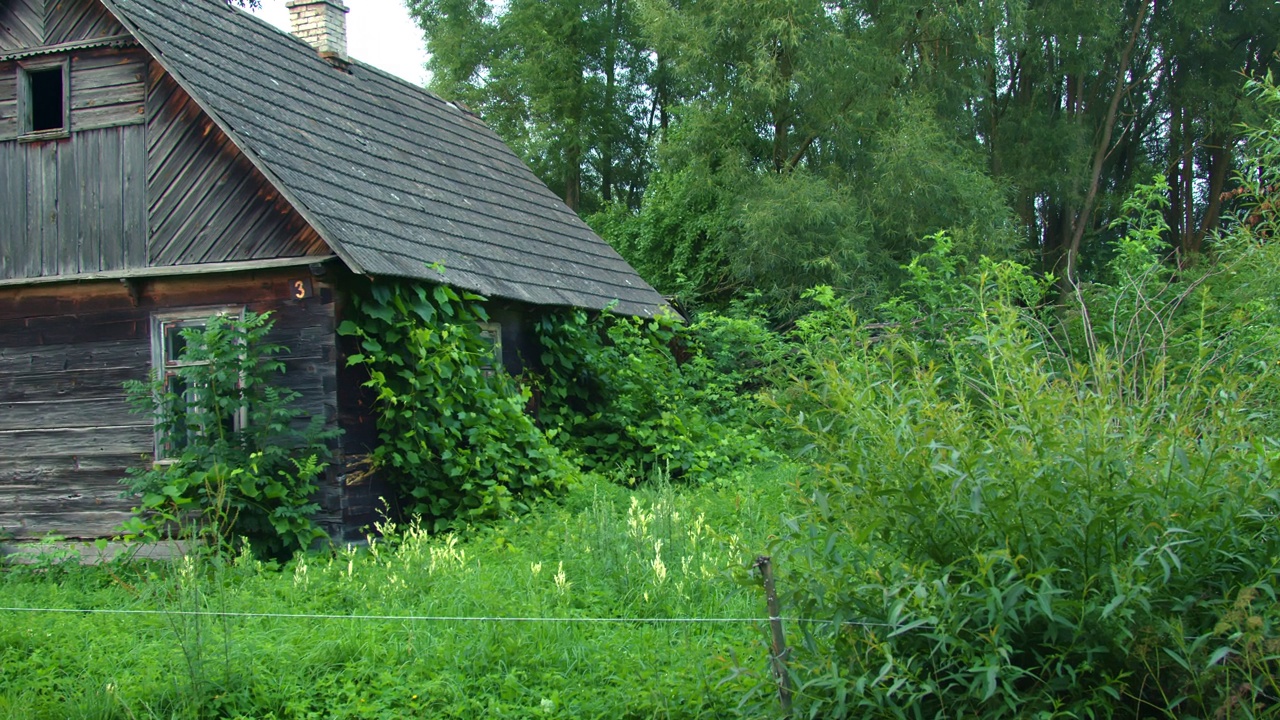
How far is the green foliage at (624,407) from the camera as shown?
1268 centimetres

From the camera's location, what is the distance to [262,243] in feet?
31.8

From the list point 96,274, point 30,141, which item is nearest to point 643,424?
point 96,274

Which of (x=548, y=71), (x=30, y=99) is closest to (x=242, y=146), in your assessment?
(x=30, y=99)

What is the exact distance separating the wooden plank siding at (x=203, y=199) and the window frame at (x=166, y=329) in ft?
1.43

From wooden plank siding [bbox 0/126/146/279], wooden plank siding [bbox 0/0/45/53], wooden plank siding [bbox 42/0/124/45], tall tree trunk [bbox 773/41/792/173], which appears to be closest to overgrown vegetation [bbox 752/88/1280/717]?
wooden plank siding [bbox 0/126/146/279]

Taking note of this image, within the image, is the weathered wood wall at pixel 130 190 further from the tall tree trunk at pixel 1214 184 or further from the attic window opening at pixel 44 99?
the tall tree trunk at pixel 1214 184

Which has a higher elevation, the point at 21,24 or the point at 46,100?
the point at 21,24

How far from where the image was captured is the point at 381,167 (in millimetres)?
12133

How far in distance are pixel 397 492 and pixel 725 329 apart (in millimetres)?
7523

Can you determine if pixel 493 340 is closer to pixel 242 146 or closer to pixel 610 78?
pixel 242 146

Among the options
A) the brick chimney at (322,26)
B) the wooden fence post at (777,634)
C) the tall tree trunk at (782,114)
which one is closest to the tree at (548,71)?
the tall tree trunk at (782,114)

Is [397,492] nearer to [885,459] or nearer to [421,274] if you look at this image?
[421,274]

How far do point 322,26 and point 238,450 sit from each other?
728cm

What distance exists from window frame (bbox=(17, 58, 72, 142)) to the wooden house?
2 cm
